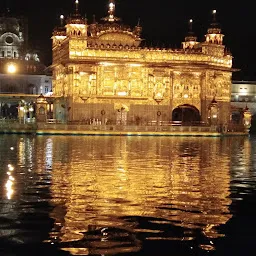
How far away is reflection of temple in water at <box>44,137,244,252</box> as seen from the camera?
476 inches

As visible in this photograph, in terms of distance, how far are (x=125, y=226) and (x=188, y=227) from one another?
4.12 feet

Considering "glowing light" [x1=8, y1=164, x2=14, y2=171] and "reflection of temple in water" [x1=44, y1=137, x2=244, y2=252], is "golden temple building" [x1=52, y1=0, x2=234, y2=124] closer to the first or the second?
"reflection of temple in water" [x1=44, y1=137, x2=244, y2=252]

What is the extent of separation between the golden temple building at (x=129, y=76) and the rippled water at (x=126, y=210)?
4491 cm

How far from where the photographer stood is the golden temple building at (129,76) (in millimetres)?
67938

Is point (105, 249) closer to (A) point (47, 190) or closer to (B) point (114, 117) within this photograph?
(A) point (47, 190)

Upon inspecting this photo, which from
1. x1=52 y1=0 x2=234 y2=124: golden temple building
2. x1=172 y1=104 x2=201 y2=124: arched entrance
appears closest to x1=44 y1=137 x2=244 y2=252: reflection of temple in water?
x1=52 y1=0 x2=234 y2=124: golden temple building

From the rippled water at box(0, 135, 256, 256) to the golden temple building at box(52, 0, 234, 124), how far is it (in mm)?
44905

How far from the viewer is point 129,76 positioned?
69.4 meters

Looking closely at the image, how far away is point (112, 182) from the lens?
18.5 m

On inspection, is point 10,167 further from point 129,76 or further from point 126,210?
point 129,76

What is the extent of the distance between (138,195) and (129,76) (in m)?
54.3

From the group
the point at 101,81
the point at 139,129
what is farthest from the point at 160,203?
the point at 101,81

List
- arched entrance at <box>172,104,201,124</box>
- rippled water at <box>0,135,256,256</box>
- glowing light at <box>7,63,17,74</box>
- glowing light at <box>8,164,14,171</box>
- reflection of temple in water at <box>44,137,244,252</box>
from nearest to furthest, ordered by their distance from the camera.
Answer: rippled water at <box>0,135,256,256</box>, reflection of temple in water at <box>44,137,244,252</box>, glowing light at <box>8,164,14,171</box>, arched entrance at <box>172,104,201,124</box>, glowing light at <box>7,63,17,74</box>

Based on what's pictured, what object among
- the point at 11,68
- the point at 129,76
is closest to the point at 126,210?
the point at 129,76
